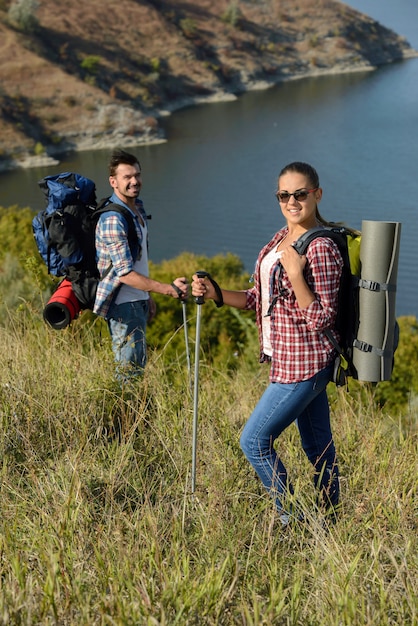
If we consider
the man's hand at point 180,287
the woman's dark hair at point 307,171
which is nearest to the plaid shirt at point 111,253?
the man's hand at point 180,287

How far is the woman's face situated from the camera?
271cm

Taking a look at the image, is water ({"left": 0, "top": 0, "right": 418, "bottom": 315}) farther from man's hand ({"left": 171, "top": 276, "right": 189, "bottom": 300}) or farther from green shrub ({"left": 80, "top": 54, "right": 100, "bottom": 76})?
man's hand ({"left": 171, "top": 276, "right": 189, "bottom": 300})

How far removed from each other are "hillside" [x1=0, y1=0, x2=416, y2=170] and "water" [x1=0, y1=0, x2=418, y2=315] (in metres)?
2.88

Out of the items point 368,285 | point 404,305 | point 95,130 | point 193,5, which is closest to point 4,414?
point 368,285

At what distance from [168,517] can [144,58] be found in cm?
7035

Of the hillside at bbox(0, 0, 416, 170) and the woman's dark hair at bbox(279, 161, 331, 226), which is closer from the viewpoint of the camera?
the woman's dark hair at bbox(279, 161, 331, 226)

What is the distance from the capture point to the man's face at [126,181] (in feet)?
12.6

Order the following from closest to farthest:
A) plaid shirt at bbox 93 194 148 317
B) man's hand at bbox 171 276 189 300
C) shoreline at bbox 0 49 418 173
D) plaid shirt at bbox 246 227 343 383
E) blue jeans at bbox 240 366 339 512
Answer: plaid shirt at bbox 246 227 343 383
blue jeans at bbox 240 366 339 512
man's hand at bbox 171 276 189 300
plaid shirt at bbox 93 194 148 317
shoreline at bbox 0 49 418 173

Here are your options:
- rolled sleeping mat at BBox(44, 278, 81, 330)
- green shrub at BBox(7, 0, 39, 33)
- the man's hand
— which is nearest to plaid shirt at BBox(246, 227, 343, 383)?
the man's hand

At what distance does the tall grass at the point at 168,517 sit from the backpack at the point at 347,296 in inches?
21.9

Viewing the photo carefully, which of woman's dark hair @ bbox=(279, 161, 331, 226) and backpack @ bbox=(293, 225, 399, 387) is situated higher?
woman's dark hair @ bbox=(279, 161, 331, 226)

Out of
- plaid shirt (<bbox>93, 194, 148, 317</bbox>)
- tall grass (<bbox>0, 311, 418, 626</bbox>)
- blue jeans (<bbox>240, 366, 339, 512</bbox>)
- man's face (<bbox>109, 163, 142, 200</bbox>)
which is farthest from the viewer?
man's face (<bbox>109, 163, 142, 200</bbox>)

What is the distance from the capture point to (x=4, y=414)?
10.4 ft

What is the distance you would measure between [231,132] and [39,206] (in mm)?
22308
